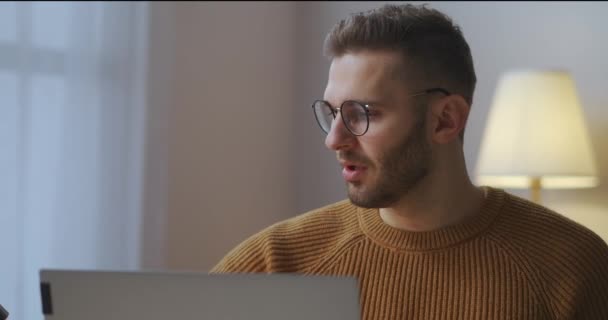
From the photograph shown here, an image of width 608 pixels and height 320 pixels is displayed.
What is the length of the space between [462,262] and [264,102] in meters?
1.97

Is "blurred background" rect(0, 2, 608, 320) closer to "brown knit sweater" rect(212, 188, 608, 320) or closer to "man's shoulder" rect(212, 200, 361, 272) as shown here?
"brown knit sweater" rect(212, 188, 608, 320)

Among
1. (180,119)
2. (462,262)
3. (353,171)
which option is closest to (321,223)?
(353,171)

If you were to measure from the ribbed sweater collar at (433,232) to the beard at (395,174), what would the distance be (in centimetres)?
7

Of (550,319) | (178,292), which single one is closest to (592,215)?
(550,319)

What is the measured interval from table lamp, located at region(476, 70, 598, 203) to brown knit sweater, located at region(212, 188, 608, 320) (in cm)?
89

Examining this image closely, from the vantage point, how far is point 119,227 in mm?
2727

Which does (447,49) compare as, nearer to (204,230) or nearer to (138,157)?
(138,157)

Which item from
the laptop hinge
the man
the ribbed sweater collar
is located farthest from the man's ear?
the laptop hinge

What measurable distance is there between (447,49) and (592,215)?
49.3 inches

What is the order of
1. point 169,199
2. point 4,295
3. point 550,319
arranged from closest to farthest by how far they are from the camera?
point 550,319 → point 4,295 → point 169,199

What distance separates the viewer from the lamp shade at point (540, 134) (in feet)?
7.80

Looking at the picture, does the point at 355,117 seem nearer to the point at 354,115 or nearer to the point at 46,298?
the point at 354,115

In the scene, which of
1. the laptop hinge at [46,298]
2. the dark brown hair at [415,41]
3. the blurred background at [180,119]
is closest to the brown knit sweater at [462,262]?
the dark brown hair at [415,41]

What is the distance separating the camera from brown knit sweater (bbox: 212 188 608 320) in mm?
1386
